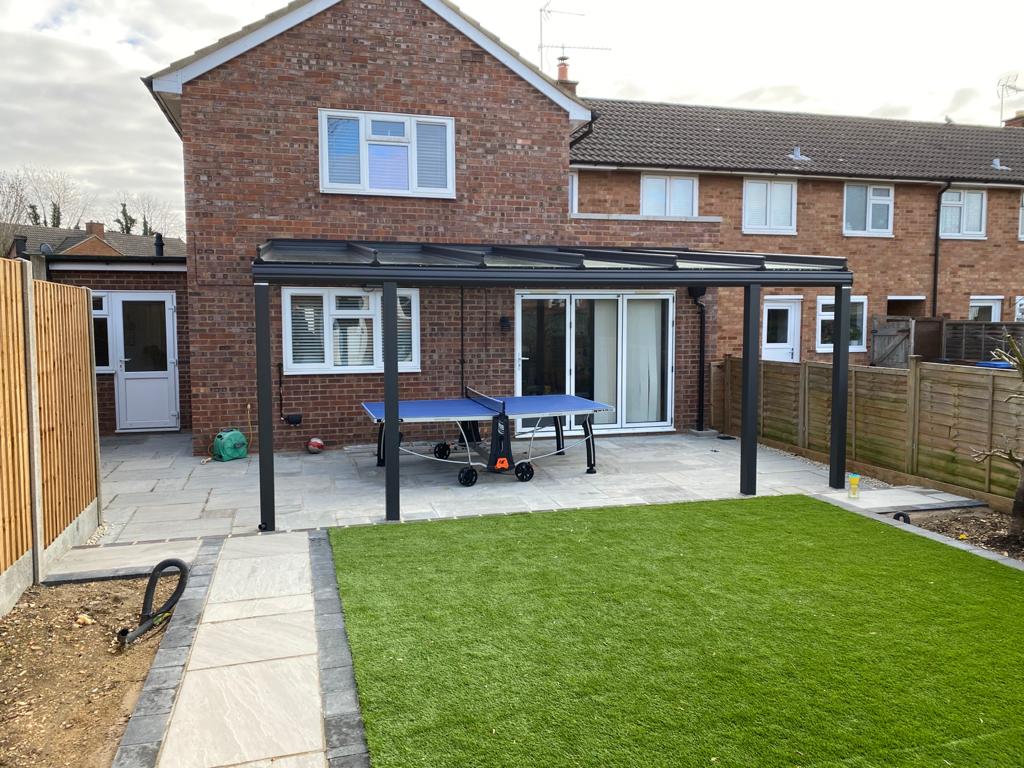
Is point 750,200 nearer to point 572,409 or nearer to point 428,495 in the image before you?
point 572,409

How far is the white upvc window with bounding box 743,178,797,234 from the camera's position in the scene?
1708cm

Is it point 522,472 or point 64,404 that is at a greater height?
point 64,404

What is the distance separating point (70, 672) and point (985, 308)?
67.8 feet

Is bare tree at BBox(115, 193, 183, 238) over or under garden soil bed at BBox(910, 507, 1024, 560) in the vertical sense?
over

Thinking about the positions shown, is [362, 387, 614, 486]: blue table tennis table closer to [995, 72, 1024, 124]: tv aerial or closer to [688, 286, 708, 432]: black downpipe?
[688, 286, 708, 432]: black downpipe

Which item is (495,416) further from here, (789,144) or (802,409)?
(789,144)

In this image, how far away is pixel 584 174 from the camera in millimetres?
15906

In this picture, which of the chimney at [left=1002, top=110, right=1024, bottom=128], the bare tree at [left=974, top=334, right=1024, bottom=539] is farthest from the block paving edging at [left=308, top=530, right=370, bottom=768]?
the chimney at [left=1002, top=110, right=1024, bottom=128]

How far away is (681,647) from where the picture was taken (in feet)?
14.4

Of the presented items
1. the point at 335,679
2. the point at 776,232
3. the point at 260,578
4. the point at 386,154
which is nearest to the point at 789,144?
the point at 776,232

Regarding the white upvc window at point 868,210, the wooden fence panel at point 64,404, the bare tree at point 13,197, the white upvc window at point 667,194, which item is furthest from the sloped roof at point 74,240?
the wooden fence panel at point 64,404

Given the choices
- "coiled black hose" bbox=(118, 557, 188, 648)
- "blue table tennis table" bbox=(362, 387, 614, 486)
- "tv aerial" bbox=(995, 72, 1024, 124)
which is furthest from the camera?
"tv aerial" bbox=(995, 72, 1024, 124)

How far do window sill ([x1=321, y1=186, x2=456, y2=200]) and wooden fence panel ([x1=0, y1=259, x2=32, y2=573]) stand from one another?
20.4ft

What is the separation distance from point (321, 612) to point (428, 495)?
3433 millimetres
